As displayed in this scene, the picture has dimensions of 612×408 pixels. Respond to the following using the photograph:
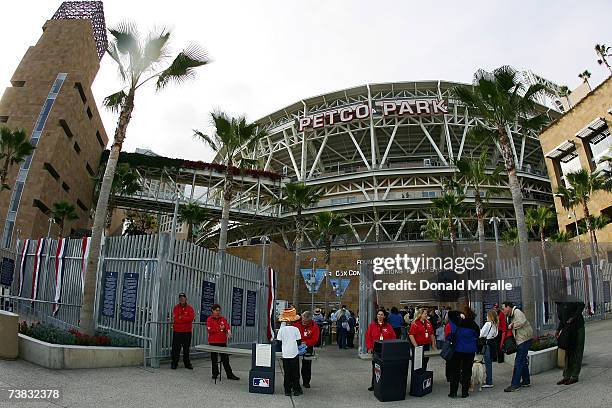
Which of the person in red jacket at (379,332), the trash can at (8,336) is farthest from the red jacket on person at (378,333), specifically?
the trash can at (8,336)

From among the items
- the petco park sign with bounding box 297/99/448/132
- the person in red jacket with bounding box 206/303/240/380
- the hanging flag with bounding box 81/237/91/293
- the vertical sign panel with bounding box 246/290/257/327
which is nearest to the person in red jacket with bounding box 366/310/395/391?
the person in red jacket with bounding box 206/303/240/380

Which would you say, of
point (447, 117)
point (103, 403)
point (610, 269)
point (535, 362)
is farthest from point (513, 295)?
point (447, 117)

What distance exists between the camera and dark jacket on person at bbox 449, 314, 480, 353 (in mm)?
8266

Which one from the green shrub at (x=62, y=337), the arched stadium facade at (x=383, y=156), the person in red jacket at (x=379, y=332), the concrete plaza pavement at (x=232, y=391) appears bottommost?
the concrete plaza pavement at (x=232, y=391)

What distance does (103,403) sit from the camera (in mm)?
6785

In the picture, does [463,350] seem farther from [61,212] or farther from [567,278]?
[61,212]

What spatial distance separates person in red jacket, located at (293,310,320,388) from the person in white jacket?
136 inches

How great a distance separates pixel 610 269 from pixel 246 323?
43.1ft

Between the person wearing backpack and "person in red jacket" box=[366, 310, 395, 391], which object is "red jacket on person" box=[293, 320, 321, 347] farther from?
the person wearing backpack

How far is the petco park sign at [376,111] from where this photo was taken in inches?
2111

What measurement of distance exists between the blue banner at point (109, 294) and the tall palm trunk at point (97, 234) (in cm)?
45

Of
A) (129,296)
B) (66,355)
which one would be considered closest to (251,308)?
(129,296)

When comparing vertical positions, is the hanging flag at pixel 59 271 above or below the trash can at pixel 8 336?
above

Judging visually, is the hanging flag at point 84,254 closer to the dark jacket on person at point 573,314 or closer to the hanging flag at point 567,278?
the dark jacket on person at point 573,314
